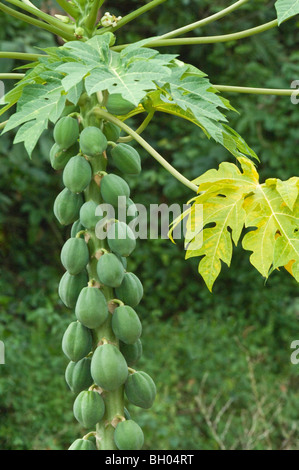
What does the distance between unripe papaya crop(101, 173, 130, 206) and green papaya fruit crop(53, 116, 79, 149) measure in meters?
0.09

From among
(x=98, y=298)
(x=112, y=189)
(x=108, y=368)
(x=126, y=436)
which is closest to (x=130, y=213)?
(x=112, y=189)

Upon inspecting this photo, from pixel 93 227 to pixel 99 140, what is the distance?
152 millimetres

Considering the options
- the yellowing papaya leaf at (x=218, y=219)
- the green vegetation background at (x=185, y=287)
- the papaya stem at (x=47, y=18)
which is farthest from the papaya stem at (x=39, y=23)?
the green vegetation background at (x=185, y=287)

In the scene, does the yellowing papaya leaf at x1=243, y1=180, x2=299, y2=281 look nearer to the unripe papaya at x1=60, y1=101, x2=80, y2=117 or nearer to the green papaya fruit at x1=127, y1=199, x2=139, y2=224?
the green papaya fruit at x1=127, y1=199, x2=139, y2=224

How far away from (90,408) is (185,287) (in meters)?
3.45

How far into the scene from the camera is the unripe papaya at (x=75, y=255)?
1.09 metres

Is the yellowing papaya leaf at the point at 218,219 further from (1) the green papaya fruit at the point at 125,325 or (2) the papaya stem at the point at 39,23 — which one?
(2) the papaya stem at the point at 39,23

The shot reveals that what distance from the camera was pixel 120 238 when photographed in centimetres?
108

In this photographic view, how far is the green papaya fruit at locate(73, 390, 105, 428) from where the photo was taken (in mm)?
1058

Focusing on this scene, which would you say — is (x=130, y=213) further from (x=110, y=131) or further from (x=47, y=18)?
(x=47, y=18)

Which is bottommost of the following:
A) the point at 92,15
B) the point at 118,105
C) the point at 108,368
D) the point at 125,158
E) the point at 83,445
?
the point at 83,445

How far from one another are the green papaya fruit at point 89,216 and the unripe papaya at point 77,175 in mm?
32

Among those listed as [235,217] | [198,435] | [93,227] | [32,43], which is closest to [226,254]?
[235,217]

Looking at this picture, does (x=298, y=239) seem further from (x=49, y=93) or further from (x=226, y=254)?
(x=49, y=93)
